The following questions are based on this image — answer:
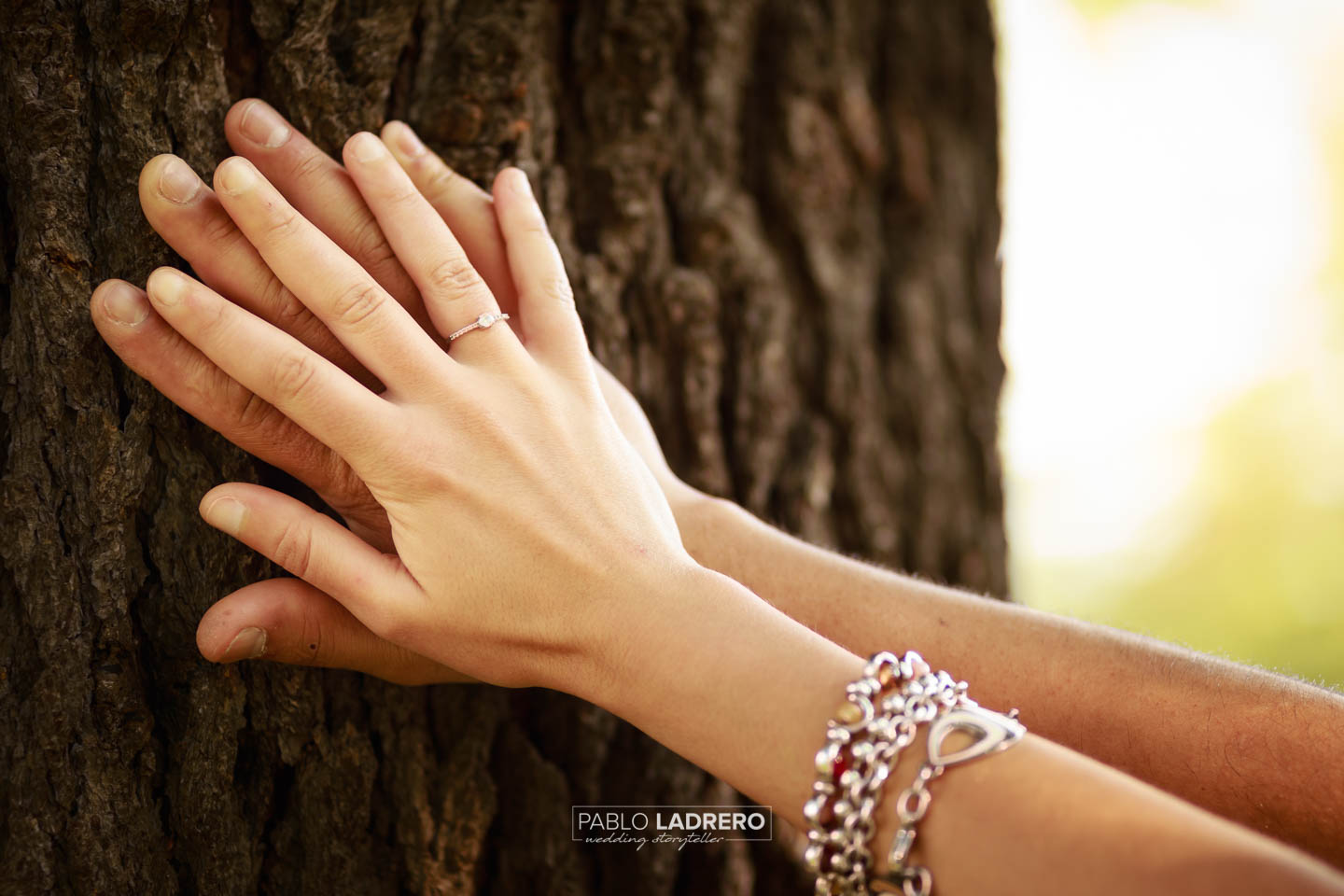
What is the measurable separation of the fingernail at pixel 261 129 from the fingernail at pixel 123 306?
0.76 ft

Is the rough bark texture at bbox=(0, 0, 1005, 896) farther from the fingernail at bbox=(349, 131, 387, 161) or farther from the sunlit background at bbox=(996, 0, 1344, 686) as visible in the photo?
the sunlit background at bbox=(996, 0, 1344, 686)

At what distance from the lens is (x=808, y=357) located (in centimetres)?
191

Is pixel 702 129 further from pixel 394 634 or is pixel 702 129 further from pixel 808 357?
pixel 394 634

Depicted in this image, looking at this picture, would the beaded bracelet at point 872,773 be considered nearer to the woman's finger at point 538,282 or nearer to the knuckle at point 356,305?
the woman's finger at point 538,282

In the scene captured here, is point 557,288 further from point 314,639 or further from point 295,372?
point 314,639

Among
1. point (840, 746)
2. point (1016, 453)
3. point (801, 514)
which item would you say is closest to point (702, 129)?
point (801, 514)

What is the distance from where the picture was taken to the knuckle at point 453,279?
1028mm

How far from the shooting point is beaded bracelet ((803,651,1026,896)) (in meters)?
0.82

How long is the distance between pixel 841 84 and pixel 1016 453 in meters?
5.73

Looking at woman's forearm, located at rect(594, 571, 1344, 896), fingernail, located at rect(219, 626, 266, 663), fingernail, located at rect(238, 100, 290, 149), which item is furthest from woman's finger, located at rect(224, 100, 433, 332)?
woman's forearm, located at rect(594, 571, 1344, 896)

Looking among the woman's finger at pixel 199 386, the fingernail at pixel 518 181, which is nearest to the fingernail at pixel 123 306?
the woman's finger at pixel 199 386

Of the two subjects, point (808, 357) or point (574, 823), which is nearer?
point (574, 823)

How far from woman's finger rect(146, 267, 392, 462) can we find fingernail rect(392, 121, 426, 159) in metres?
0.32

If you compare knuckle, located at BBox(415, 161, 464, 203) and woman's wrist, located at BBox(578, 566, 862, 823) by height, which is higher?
knuckle, located at BBox(415, 161, 464, 203)
